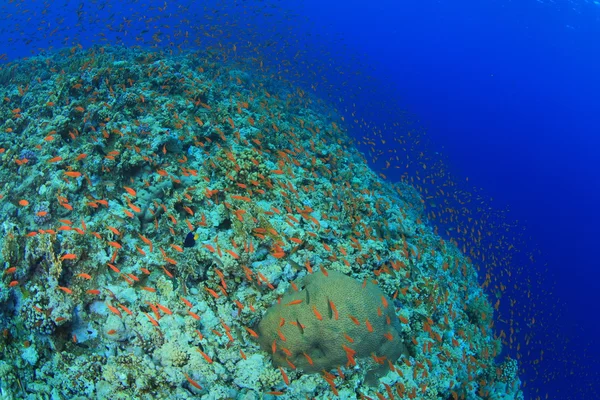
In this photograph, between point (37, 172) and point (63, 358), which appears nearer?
point (63, 358)

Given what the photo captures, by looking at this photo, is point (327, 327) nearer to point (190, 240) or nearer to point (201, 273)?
point (201, 273)

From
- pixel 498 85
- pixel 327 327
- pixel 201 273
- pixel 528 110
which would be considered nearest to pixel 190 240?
pixel 201 273

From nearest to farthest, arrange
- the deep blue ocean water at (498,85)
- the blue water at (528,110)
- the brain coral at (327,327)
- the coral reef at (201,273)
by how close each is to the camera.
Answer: the coral reef at (201,273) < the brain coral at (327,327) < the deep blue ocean water at (498,85) < the blue water at (528,110)

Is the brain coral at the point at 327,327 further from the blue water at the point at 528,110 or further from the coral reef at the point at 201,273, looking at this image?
the blue water at the point at 528,110

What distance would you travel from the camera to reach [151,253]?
618 centimetres

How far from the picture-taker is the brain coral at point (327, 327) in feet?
17.0

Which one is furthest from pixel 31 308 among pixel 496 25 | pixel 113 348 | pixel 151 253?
pixel 496 25

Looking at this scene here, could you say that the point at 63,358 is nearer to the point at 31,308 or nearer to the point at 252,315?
the point at 31,308

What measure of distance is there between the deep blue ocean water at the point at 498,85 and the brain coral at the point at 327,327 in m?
17.8

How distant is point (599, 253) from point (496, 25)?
293ft

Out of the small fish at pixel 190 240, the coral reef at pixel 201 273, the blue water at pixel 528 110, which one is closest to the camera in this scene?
the coral reef at pixel 201 273

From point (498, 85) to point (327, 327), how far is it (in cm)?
14493

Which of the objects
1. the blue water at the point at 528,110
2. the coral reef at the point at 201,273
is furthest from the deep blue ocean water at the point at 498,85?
the coral reef at the point at 201,273

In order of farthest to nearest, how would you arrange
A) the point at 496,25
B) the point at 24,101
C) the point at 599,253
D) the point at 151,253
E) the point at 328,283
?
1. the point at 496,25
2. the point at 599,253
3. the point at 24,101
4. the point at 151,253
5. the point at 328,283
